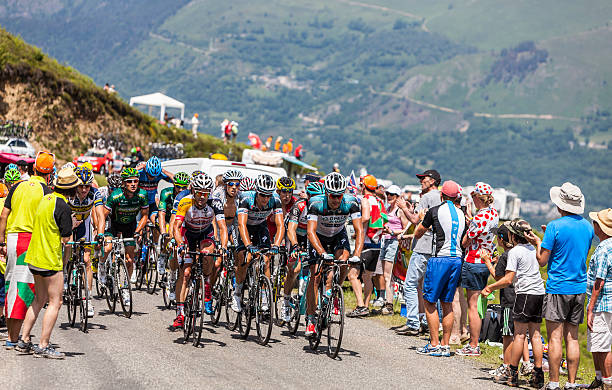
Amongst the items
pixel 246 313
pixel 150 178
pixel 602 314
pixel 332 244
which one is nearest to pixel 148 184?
pixel 150 178

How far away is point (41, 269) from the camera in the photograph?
9.98 m

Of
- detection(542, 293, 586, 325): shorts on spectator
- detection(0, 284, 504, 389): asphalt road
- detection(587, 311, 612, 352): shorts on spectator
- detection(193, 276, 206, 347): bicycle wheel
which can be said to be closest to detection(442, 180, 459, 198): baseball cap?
detection(542, 293, 586, 325): shorts on spectator

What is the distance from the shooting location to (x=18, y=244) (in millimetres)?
10312

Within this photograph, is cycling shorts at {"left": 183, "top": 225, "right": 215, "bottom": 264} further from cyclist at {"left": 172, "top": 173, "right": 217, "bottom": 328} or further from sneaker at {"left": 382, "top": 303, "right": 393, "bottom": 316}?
sneaker at {"left": 382, "top": 303, "right": 393, "bottom": 316}

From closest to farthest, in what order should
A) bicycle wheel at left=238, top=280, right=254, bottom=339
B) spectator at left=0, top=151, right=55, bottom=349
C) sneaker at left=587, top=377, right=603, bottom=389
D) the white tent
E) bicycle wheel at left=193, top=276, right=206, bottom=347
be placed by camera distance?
sneaker at left=587, top=377, right=603, bottom=389, spectator at left=0, top=151, right=55, bottom=349, bicycle wheel at left=193, top=276, right=206, bottom=347, bicycle wheel at left=238, top=280, right=254, bottom=339, the white tent

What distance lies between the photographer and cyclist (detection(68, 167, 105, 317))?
12.8m

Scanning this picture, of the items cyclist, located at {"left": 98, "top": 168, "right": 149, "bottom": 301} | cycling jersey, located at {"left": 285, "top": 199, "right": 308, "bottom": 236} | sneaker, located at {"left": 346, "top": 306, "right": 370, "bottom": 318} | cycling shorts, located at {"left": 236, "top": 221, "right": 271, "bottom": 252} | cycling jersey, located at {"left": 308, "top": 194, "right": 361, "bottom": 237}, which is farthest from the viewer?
sneaker, located at {"left": 346, "top": 306, "right": 370, "bottom": 318}

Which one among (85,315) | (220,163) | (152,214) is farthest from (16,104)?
(85,315)

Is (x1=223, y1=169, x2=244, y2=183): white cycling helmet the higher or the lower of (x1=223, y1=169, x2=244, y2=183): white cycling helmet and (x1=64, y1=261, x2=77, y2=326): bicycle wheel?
the higher

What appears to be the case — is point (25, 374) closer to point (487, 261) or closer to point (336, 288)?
point (336, 288)

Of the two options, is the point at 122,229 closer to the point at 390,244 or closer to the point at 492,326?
the point at 390,244

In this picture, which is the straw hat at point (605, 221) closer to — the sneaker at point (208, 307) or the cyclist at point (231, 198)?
the cyclist at point (231, 198)

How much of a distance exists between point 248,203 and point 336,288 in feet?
6.65

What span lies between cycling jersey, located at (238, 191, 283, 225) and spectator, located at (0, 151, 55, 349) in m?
2.88
